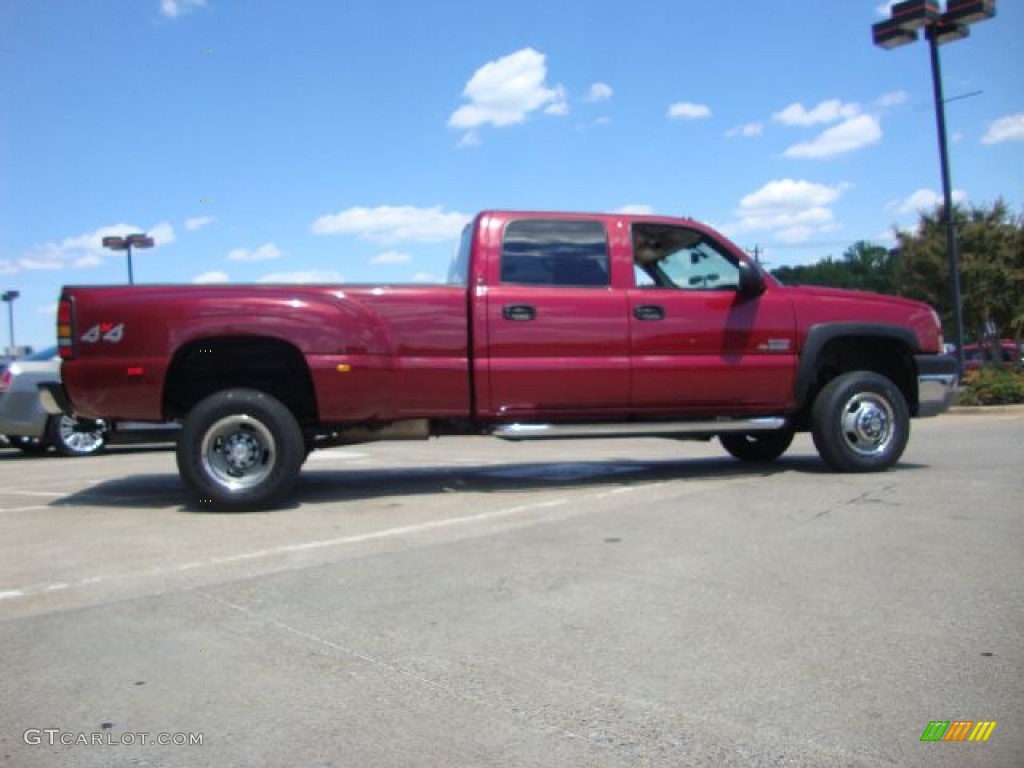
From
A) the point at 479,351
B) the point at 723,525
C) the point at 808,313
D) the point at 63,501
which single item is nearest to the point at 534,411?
the point at 479,351

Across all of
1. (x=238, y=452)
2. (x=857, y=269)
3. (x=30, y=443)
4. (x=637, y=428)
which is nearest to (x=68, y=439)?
(x=30, y=443)

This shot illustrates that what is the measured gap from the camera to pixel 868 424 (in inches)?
303

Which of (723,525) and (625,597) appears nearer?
(625,597)

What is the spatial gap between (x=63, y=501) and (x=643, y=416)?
4.74m

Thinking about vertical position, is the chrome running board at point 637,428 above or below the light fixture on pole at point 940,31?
below

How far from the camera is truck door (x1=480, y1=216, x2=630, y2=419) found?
6.86m

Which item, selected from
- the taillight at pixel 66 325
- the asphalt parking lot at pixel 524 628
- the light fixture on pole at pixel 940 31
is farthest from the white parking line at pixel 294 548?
the light fixture on pole at pixel 940 31

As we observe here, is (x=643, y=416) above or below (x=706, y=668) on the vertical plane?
above

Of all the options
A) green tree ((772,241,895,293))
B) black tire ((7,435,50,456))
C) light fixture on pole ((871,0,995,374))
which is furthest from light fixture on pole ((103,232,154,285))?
green tree ((772,241,895,293))

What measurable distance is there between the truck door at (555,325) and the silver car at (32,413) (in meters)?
6.86

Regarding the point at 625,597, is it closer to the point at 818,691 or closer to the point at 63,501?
the point at 818,691

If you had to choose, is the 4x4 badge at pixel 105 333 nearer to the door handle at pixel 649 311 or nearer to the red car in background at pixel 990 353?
the door handle at pixel 649 311

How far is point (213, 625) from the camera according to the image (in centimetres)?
402

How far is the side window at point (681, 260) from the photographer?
293 inches
